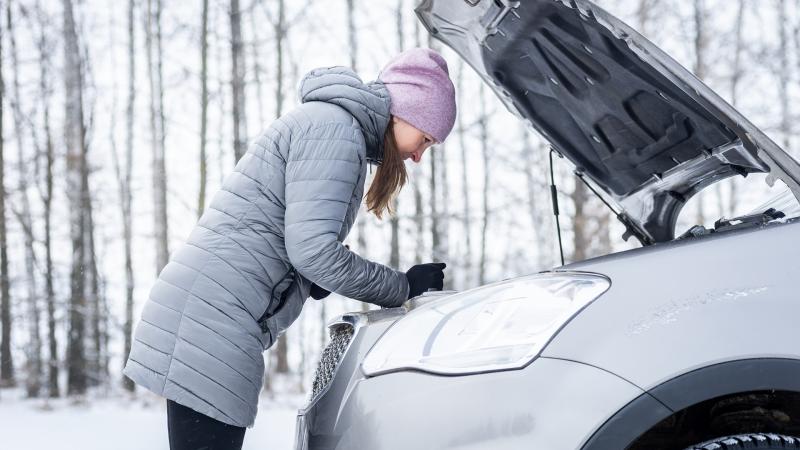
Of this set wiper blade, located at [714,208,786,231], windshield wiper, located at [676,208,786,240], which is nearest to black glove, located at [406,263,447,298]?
windshield wiper, located at [676,208,786,240]

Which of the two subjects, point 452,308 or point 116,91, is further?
point 116,91

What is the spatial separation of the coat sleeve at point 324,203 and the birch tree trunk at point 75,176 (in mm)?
11251

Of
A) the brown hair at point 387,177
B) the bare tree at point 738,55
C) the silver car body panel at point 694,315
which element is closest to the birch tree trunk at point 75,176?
the brown hair at point 387,177

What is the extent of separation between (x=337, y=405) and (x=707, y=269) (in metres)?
0.93

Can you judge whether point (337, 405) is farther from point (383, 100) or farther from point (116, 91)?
point (116, 91)

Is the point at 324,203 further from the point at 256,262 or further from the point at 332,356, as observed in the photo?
the point at 332,356

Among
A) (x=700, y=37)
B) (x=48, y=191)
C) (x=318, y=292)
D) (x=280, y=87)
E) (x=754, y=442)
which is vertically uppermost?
(x=700, y=37)

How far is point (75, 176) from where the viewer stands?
40.7ft

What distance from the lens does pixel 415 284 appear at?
2271 millimetres

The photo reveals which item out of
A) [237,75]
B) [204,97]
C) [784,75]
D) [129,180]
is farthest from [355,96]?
[784,75]

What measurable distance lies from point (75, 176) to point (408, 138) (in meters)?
11.6

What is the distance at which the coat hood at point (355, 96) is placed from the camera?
6.82 feet

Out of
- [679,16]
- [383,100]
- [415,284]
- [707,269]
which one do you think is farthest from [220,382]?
[679,16]

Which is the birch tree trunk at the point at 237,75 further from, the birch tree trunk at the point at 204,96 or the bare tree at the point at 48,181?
the bare tree at the point at 48,181
